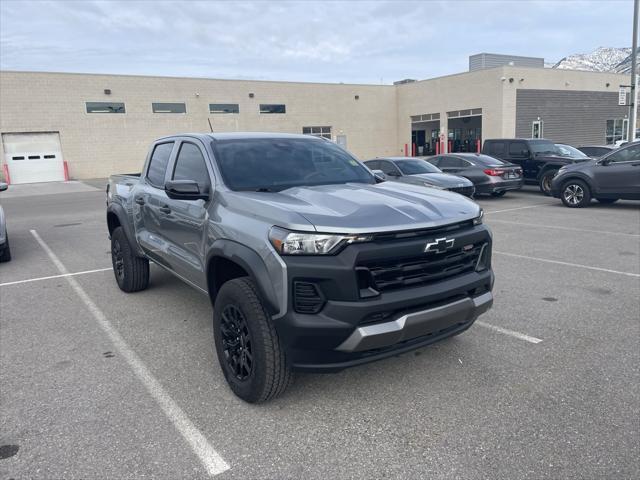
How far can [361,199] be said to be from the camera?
136 inches

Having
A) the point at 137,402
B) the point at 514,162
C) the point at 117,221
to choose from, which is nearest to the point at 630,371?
the point at 137,402

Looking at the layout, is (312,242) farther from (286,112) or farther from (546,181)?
(286,112)

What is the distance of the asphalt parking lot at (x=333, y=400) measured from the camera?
2812mm

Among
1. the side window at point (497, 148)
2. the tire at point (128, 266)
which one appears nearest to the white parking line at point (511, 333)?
the tire at point (128, 266)

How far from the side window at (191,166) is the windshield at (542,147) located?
45.0 ft

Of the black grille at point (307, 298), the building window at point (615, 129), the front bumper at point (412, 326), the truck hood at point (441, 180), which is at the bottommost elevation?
the front bumper at point (412, 326)

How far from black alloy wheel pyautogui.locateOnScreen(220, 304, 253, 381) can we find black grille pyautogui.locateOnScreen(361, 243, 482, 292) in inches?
36.3

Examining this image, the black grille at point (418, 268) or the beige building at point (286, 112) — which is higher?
the beige building at point (286, 112)

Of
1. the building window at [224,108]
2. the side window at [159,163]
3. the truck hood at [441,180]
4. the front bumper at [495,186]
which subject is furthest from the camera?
the building window at [224,108]

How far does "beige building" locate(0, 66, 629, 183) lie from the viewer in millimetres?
28922

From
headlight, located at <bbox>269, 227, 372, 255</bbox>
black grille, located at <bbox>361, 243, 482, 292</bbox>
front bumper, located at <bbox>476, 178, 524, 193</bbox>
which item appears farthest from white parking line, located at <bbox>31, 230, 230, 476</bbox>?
front bumper, located at <bbox>476, 178, 524, 193</bbox>

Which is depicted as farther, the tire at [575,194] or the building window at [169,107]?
the building window at [169,107]

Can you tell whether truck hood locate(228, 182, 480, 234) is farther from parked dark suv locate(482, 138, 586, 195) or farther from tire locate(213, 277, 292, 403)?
parked dark suv locate(482, 138, 586, 195)

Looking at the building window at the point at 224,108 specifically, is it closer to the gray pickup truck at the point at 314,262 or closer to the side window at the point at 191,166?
the side window at the point at 191,166
